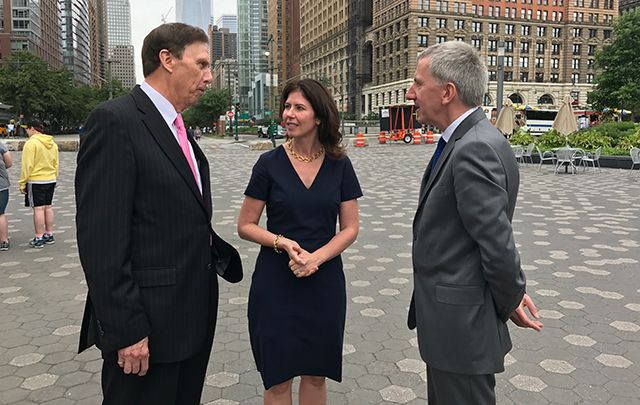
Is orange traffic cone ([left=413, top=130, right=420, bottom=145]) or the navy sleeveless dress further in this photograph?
orange traffic cone ([left=413, top=130, right=420, bottom=145])

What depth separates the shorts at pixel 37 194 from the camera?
318 inches

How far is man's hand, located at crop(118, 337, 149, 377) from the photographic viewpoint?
201 centimetres

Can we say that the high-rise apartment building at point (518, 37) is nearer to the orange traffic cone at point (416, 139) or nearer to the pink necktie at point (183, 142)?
the orange traffic cone at point (416, 139)

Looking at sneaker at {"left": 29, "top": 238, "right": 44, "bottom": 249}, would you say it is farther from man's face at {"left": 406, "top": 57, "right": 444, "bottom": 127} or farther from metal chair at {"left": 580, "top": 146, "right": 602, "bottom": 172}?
metal chair at {"left": 580, "top": 146, "right": 602, "bottom": 172}

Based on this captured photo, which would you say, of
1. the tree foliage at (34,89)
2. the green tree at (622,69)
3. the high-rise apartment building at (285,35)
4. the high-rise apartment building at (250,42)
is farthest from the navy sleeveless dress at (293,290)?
the high-rise apartment building at (250,42)

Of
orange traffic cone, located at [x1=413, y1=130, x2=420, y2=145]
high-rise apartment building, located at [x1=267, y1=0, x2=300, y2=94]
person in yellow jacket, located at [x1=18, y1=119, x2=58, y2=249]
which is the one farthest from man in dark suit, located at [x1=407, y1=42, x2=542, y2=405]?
high-rise apartment building, located at [x1=267, y1=0, x2=300, y2=94]

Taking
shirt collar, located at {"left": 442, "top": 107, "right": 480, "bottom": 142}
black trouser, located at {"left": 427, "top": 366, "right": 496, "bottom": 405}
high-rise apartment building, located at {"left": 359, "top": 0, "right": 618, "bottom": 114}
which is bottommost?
black trouser, located at {"left": 427, "top": 366, "right": 496, "bottom": 405}

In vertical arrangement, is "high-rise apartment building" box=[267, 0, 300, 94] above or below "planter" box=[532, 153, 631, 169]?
Answer: above

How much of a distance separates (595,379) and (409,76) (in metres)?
88.7

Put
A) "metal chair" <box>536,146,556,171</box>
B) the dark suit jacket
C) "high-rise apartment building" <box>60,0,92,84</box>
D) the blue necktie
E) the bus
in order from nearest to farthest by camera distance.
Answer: the dark suit jacket < the blue necktie < "metal chair" <box>536,146,556,171</box> < the bus < "high-rise apartment building" <box>60,0,92,84</box>

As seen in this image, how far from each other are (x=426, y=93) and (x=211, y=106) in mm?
74621

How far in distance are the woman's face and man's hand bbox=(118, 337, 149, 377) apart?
1.30 m

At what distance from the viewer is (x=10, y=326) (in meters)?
4.94

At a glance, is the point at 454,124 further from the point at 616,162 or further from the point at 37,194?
the point at 616,162
